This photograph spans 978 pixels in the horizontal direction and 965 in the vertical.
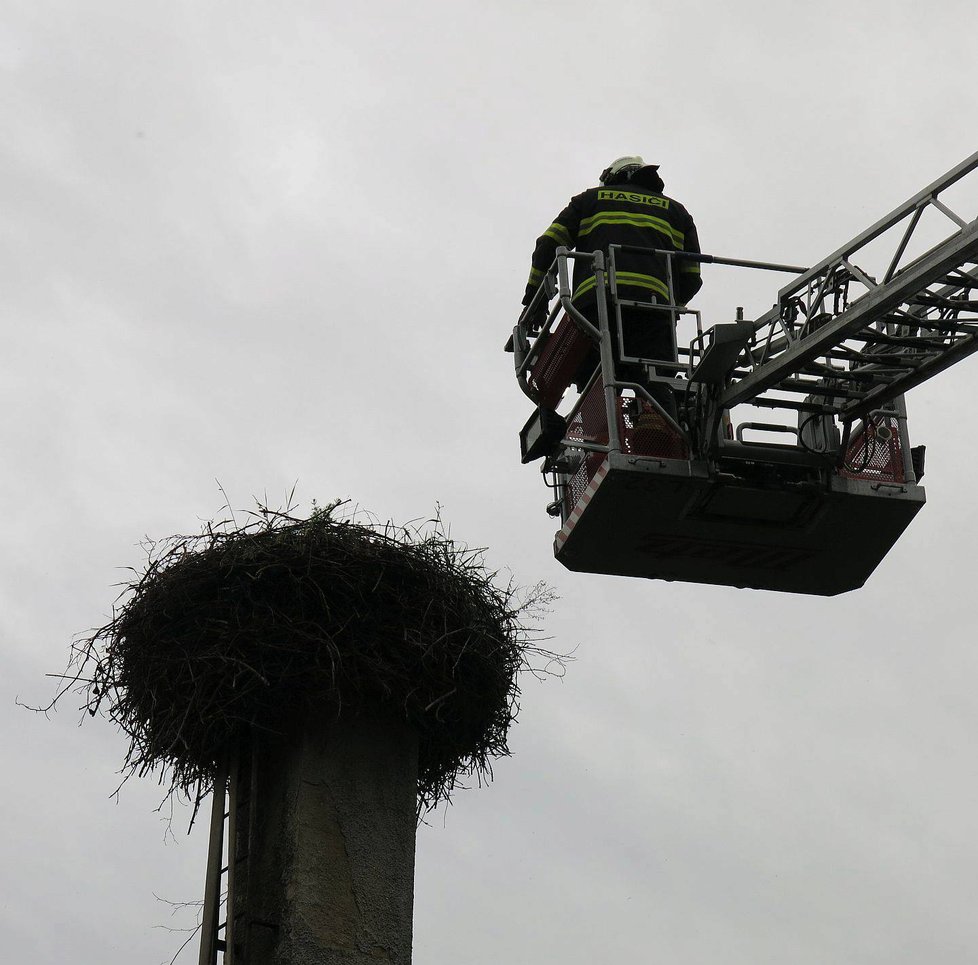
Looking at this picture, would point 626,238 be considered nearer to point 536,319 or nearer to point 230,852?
point 536,319

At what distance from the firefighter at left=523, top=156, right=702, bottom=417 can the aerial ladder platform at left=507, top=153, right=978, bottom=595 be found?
0.09 metres

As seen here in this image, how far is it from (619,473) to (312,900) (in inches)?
131

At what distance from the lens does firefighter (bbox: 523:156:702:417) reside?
11.9 meters

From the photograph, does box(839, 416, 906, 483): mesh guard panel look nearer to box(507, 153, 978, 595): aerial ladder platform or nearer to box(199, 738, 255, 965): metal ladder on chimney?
box(507, 153, 978, 595): aerial ladder platform

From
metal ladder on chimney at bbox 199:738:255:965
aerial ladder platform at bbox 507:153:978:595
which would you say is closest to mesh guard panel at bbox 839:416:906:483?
aerial ladder platform at bbox 507:153:978:595

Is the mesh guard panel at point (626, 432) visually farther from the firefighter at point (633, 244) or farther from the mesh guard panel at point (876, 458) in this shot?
the mesh guard panel at point (876, 458)

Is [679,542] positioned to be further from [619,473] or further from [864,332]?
[864,332]

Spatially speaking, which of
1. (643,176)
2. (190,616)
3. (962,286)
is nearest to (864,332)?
(962,286)

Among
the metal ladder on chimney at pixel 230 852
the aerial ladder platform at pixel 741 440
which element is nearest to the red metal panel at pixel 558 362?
the aerial ladder platform at pixel 741 440

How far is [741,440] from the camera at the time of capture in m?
11.7

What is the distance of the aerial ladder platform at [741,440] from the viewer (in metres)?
11.1

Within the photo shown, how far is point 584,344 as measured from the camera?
471 inches

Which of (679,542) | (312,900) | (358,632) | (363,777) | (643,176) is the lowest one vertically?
(312,900)

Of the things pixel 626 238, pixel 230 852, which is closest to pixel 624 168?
pixel 626 238
